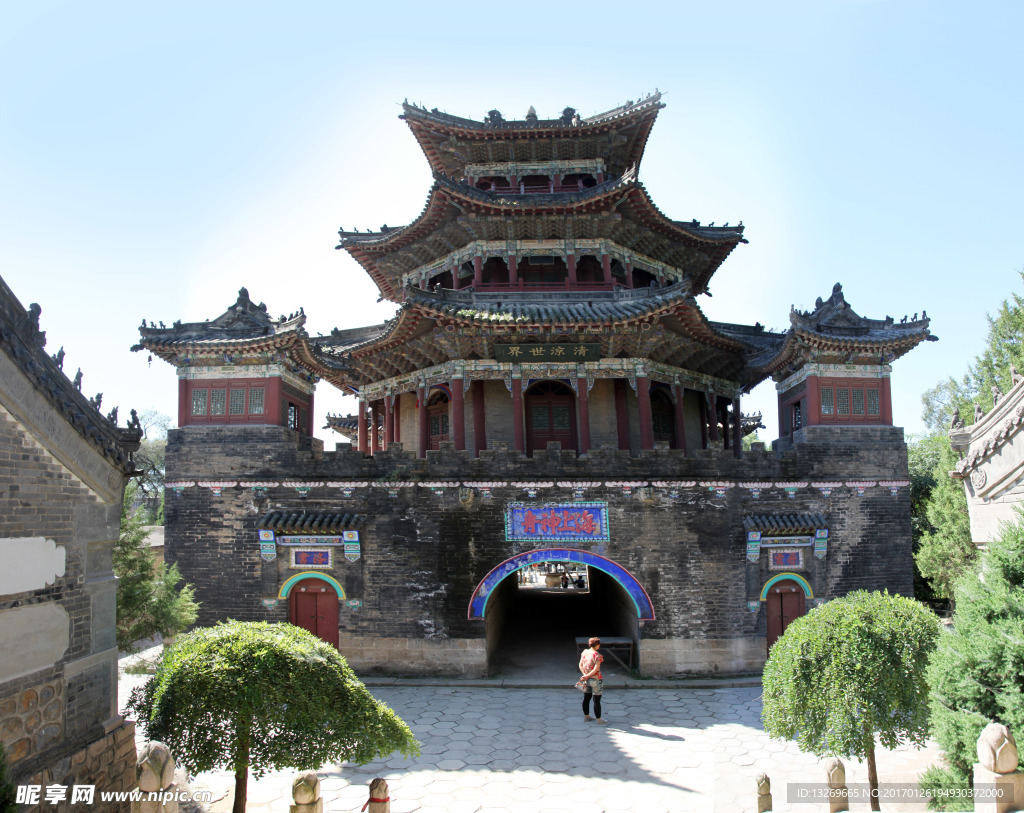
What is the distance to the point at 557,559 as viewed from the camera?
1395 centimetres

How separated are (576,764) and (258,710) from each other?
5.24 meters

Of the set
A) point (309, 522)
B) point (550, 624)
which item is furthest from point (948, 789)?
point (550, 624)

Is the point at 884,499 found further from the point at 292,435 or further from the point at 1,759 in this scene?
the point at 1,759

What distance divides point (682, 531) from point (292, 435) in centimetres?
928

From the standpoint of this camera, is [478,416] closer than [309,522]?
No

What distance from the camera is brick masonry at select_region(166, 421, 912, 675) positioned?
45.6 feet

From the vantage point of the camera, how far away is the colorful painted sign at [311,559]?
14.2m

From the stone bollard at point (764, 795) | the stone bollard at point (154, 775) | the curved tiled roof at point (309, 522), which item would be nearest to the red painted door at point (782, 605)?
the stone bollard at point (764, 795)

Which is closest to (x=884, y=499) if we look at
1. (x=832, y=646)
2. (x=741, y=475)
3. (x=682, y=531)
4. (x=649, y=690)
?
(x=741, y=475)

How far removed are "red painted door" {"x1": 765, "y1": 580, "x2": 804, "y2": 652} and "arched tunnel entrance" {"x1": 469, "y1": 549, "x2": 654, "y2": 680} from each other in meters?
2.79

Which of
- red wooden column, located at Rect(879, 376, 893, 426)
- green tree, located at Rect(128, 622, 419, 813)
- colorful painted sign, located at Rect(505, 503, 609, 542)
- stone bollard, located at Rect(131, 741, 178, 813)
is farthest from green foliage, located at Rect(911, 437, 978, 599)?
stone bollard, located at Rect(131, 741, 178, 813)

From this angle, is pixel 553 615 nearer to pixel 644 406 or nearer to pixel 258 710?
pixel 644 406

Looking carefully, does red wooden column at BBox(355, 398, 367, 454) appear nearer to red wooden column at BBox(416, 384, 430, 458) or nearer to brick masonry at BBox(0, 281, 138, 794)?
red wooden column at BBox(416, 384, 430, 458)

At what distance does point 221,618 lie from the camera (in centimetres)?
1431
